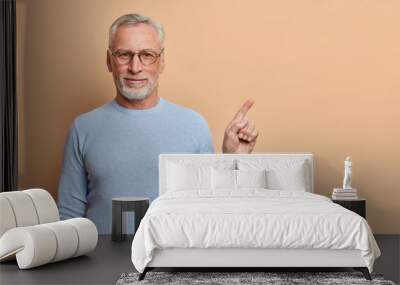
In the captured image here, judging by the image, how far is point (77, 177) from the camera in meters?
7.14

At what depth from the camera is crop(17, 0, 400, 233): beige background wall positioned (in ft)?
23.4

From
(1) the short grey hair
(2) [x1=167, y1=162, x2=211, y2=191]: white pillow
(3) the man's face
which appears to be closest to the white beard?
(3) the man's face

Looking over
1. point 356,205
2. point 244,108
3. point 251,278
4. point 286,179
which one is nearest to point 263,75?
point 244,108

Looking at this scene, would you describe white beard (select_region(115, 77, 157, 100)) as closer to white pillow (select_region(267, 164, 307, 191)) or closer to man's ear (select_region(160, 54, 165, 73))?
man's ear (select_region(160, 54, 165, 73))

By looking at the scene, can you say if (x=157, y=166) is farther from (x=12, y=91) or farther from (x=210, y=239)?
(x=210, y=239)

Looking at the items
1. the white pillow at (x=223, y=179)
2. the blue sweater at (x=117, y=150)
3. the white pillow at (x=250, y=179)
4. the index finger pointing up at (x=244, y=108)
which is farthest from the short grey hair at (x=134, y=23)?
the white pillow at (x=250, y=179)

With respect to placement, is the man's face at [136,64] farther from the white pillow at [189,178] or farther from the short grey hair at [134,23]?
the white pillow at [189,178]

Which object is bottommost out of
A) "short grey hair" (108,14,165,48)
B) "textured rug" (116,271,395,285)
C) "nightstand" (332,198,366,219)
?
"textured rug" (116,271,395,285)

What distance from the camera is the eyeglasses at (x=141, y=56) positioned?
715 cm

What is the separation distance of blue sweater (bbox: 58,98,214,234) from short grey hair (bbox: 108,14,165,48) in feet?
2.28

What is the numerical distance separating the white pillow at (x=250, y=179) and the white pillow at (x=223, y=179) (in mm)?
48

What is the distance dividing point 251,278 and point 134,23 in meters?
3.33

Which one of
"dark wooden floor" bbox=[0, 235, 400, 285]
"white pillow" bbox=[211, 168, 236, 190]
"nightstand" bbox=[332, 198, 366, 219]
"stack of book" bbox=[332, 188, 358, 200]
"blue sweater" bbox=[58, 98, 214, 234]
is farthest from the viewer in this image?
"blue sweater" bbox=[58, 98, 214, 234]

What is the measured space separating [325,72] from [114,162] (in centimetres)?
236
